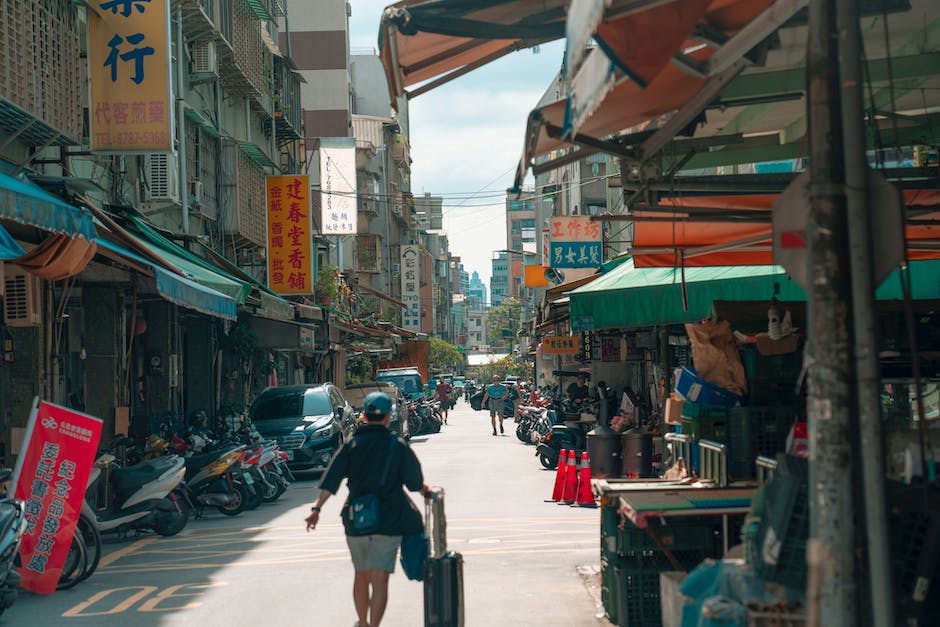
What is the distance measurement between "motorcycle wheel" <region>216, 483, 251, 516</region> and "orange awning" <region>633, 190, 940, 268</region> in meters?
8.12

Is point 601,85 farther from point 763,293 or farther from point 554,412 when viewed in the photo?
point 554,412

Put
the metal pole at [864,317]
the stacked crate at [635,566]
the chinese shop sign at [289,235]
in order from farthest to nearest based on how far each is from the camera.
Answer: the chinese shop sign at [289,235] < the stacked crate at [635,566] < the metal pole at [864,317]

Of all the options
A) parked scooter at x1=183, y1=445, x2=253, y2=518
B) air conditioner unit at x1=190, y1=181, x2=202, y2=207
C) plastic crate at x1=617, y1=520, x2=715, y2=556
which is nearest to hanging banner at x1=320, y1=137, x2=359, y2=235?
air conditioner unit at x1=190, y1=181, x2=202, y2=207

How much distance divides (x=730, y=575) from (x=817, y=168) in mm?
1904

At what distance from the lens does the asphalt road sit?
364 inches

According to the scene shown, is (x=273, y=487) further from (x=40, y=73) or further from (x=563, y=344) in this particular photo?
(x=563, y=344)

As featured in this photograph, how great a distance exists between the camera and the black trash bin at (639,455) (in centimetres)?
1727

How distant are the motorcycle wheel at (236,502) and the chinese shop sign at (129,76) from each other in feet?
15.9

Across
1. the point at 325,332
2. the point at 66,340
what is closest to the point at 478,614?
the point at 66,340

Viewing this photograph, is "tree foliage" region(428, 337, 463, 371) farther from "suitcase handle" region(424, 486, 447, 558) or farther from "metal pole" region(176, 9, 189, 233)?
"suitcase handle" region(424, 486, 447, 558)

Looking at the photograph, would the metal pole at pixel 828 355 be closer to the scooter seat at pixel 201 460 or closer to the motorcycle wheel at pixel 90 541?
the motorcycle wheel at pixel 90 541

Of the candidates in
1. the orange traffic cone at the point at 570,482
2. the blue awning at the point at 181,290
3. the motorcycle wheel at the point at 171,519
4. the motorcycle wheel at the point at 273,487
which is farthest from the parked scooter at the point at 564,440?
the motorcycle wheel at the point at 171,519

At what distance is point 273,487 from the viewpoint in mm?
18141

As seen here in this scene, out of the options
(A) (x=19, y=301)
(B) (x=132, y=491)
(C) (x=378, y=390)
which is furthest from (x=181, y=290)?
(C) (x=378, y=390)
